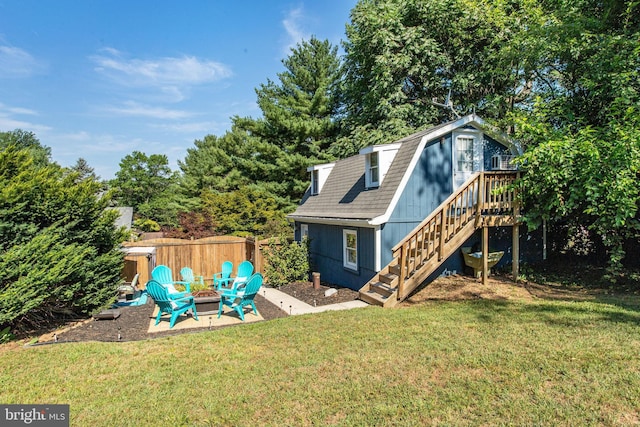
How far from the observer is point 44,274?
6312mm

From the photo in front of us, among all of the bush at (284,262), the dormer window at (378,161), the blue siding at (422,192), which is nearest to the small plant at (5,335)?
the bush at (284,262)

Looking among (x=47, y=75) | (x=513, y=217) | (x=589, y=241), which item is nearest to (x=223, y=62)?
(x=47, y=75)

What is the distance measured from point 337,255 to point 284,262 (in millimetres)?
1866

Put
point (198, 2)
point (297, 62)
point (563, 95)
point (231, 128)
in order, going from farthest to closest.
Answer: point (231, 128) → point (297, 62) → point (198, 2) → point (563, 95)

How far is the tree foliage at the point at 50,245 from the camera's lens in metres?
6.11

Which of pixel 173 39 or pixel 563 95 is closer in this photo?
pixel 563 95

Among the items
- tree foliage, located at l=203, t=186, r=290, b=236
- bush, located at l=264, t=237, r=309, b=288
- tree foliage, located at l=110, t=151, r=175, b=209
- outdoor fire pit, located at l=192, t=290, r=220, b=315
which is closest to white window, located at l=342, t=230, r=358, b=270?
bush, located at l=264, t=237, r=309, b=288

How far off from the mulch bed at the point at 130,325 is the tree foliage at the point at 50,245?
58 cm

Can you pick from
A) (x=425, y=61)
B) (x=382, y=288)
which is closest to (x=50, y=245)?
(x=382, y=288)

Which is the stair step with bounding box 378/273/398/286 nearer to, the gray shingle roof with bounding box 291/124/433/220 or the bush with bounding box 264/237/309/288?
the gray shingle roof with bounding box 291/124/433/220

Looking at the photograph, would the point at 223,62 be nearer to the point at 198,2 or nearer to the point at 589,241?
the point at 198,2

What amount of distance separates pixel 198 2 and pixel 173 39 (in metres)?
1.56

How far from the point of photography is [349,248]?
1085 cm

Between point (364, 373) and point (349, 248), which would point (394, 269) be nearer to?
point (349, 248)
